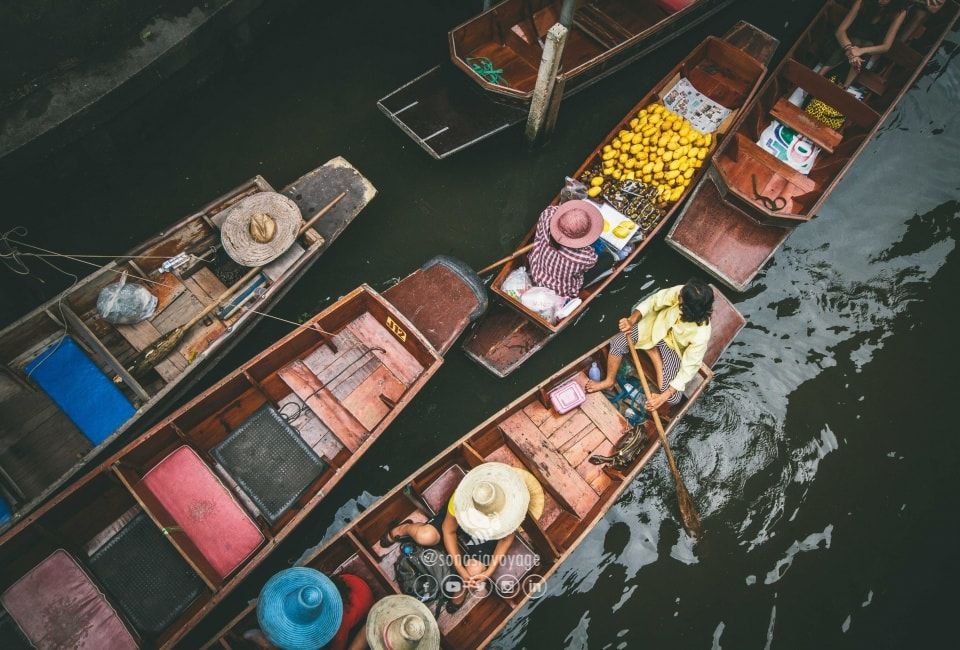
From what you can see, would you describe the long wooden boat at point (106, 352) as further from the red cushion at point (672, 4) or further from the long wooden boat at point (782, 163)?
the red cushion at point (672, 4)

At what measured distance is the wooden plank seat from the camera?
7.77 m

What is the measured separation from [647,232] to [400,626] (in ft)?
17.6

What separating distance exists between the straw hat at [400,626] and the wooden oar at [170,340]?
3.62 meters

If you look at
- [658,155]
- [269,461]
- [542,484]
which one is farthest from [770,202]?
[269,461]

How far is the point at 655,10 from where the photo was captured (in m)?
8.82

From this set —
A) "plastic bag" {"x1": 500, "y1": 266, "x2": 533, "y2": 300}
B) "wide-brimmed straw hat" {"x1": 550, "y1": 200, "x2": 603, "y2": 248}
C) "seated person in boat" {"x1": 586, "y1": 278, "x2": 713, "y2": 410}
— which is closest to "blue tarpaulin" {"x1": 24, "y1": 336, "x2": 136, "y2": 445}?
"plastic bag" {"x1": 500, "y1": 266, "x2": 533, "y2": 300}

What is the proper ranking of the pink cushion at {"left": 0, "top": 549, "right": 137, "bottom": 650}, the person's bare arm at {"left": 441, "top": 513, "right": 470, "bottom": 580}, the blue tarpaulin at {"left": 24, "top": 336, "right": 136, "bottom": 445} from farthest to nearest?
the blue tarpaulin at {"left": 24, "top": 336, "right": 136, "bottom": 445}, the person's bare arm at {"left": 441, "top": 513, "right": 470, "bottom": 580}, the pink cushion at {"left": 0, "top": 549, "right": 137, "bottom": 650}

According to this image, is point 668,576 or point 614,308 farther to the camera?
point 614,308

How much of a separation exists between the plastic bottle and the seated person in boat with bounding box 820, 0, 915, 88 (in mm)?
5616

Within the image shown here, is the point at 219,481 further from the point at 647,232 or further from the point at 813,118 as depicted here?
the point at 813,118

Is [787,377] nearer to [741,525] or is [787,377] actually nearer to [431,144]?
[741,525]

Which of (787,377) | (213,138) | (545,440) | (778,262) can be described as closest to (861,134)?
(778,262)

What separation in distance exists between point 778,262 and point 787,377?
168 centimetres

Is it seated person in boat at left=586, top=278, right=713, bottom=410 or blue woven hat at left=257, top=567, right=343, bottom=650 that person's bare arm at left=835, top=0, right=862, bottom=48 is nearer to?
seated person in boat at left=586, top=278, right=713, bottom=410
